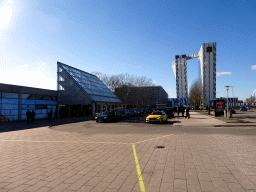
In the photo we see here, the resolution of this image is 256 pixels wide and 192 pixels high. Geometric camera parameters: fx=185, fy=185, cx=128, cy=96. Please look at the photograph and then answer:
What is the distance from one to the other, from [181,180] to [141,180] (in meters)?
0.99

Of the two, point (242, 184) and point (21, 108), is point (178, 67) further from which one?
point (242, 184)

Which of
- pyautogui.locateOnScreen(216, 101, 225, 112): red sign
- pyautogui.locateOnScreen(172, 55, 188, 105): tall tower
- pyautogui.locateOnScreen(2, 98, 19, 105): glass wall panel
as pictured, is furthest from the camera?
pyautogui.locateOnScreen(172, 55, 188, 105): tall tower

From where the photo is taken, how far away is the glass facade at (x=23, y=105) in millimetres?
25920

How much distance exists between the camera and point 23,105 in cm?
2898

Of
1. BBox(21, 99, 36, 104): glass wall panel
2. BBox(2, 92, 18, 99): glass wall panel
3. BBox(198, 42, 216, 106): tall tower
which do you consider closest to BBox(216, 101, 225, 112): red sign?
BBox(21, 99, 36, 104): glass wall panel

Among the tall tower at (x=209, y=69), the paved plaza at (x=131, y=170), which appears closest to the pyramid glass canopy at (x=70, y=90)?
the paved plaza at (x=131, y=170)

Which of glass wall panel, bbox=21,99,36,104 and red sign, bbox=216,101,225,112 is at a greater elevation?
glass wall panel, bbox=21,99,36,104

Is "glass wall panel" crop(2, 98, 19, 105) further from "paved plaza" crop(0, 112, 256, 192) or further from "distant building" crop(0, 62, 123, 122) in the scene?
"paved plaza" crop(0, 112, 256, 192)

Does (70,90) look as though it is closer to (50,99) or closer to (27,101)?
(50,99)

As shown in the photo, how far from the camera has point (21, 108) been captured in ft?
93.6

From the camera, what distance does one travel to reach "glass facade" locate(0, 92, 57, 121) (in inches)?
1020

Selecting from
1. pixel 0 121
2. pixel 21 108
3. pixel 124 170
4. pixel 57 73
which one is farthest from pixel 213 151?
pixel 57 73

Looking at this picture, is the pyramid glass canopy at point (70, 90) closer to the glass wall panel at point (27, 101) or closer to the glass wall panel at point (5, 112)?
the glass wall panel at point (27, 101)

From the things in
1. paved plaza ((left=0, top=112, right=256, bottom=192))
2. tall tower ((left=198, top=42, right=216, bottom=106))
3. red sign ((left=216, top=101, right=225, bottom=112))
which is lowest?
paved plaza ((left=0, top=112, right=256, bottom=192))
